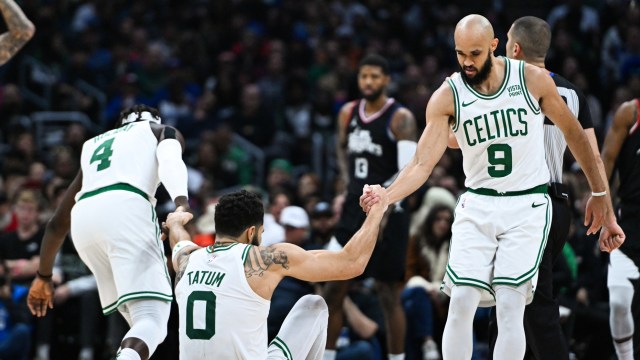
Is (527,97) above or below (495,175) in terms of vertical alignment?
above

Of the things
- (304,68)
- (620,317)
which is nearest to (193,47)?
(304,68)

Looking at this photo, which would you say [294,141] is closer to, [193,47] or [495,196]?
[193,47]

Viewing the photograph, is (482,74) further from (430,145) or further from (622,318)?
(622,318)

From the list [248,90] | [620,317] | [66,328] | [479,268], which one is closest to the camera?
[479,268]

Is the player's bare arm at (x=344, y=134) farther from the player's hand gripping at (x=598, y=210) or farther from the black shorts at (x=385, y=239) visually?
the player's hand gripping at (x=598, y=210)

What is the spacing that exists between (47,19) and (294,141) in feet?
17.6

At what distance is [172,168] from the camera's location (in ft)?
24.0

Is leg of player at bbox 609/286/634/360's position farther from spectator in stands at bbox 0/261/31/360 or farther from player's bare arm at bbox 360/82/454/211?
spectator in stands at bbox 0/261/31/360

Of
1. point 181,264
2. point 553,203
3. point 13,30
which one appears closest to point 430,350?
point 553,203

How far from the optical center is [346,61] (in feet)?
58.5

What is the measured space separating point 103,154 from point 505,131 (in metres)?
2.93

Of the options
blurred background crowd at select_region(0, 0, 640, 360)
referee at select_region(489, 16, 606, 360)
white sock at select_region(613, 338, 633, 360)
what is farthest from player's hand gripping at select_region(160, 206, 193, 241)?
white sock at select_region(613, 338, 633, 360)

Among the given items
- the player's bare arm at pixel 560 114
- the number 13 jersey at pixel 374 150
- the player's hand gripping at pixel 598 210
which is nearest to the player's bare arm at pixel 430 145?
the player's bare arm at pixel 560 114

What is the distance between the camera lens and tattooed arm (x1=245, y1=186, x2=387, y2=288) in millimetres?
6375
